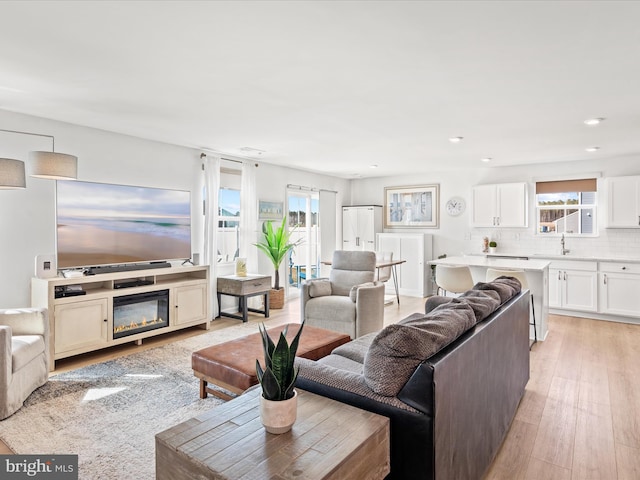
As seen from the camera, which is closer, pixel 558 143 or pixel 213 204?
pixel 558 143

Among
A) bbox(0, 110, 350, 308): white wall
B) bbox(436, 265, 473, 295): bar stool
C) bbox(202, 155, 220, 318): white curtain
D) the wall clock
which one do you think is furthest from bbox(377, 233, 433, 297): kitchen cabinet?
bbox(0, 110, 350, 308): white wall

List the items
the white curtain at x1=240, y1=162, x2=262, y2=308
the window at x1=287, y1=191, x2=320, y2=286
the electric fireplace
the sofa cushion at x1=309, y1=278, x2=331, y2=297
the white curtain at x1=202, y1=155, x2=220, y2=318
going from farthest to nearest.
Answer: the window at x1=287, y1=191, x2=320, y2=286 < the white curtain at x1=240, y1=162, x2=262, y2=308 < the white curtain at x1=202, y1=155, x2=220, y2=318 < the sofa cushion at x1=309, y1=278, x2=331, y2=297 < the electric fireplace

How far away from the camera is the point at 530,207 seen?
650 centimetres

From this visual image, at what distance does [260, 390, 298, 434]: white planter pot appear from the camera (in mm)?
1400

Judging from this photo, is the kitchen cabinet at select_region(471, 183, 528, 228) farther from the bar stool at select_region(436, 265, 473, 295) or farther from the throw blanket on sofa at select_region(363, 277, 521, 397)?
the throw blanket on sofa at select_region(363, 277, 521, 397)

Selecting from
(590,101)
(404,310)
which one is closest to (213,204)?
(404,310)

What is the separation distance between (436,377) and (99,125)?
13.7ft

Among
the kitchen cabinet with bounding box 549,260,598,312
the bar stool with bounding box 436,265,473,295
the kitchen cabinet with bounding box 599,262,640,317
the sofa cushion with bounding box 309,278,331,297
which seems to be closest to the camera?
the bar stool with bounding box 436,265,473,295

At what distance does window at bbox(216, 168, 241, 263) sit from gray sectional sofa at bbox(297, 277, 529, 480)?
4.15m

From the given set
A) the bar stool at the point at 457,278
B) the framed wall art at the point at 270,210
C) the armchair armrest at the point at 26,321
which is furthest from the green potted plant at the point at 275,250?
the armchair armrest at the point at 26,321

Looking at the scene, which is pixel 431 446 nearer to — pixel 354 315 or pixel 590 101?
pixel 354 315

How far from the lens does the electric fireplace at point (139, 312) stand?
418 cm

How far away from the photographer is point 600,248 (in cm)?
593

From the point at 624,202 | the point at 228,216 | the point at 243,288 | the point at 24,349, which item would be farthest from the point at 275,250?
the point at 624,202
